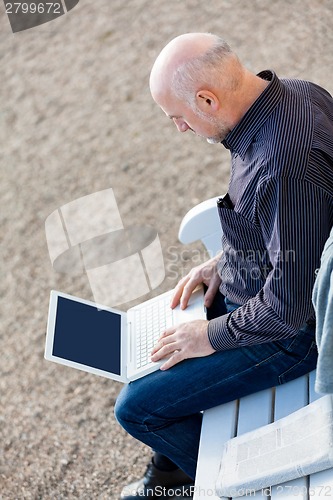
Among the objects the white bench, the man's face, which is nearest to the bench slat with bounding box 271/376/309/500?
the white bench

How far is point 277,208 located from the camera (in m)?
1.81

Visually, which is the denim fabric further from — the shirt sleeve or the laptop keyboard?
the laptop keyboard

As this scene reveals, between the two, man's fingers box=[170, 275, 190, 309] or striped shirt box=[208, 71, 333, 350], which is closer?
striped shirt box=[208, 71, 333, 350]

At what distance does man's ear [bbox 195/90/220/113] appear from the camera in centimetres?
190

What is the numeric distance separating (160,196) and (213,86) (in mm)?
1747

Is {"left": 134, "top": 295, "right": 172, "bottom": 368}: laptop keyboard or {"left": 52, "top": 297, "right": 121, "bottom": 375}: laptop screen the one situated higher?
{"left": 52, "top": 297, "right": 121, "bottom": 375}: laptop screen

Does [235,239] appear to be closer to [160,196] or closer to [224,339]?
[224,339]

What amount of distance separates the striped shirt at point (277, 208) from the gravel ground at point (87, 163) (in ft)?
2.95

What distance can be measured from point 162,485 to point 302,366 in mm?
703

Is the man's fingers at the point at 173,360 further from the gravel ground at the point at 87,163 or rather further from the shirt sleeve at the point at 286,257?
the gravel ground at the point at 87,163

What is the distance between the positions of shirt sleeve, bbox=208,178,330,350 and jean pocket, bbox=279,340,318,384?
0.12 meters

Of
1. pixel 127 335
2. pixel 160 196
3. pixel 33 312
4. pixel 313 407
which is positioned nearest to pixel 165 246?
pixel 160 196

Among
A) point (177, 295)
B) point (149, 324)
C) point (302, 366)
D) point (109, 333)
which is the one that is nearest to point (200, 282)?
point (177, 295)

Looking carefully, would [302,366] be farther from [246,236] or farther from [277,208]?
[277,208]
